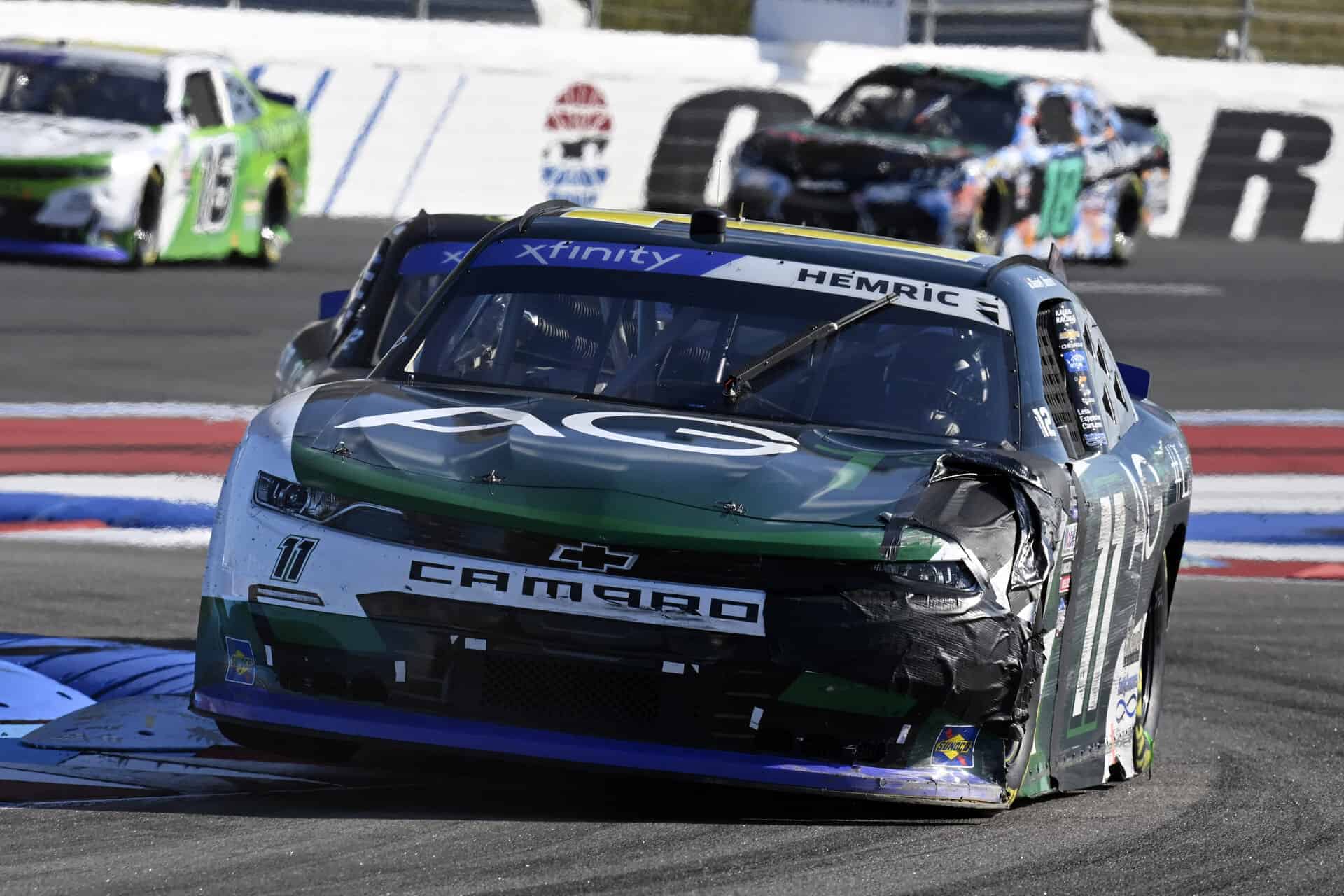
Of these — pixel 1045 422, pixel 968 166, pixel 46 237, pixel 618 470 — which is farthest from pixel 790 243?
pixel 968 166

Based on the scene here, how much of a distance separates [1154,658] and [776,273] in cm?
146

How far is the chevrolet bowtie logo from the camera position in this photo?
4734 millimetres

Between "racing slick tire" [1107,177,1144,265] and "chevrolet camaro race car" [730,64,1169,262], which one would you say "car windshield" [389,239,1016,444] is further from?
"racing slick tire" [1107,177,1144,265]

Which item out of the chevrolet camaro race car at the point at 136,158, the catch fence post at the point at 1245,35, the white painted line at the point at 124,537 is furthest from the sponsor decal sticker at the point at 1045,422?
the catch fence post at the point at 1245,35

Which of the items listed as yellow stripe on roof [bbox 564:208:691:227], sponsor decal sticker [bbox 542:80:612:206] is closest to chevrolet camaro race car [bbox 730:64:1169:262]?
sponsor decal sticker [bbox 542:80:612:206]

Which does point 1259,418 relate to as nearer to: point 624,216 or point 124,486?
point 124,486

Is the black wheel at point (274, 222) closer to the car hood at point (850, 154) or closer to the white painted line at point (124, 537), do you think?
the car hood at point (850, 154)

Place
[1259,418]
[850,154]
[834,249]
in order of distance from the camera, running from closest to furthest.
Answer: [834,249] < [1259,418] < [850,154]

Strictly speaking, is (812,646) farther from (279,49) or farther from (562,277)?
(279,49)

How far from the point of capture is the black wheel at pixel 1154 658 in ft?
20.8

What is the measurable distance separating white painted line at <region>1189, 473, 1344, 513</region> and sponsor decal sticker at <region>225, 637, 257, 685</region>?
6.92 metres

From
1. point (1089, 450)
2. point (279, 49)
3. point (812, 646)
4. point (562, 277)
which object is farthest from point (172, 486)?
point (279, 49)

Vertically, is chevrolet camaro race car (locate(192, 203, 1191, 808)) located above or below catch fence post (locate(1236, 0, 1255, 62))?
above

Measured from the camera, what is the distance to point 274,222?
17.8 metres
